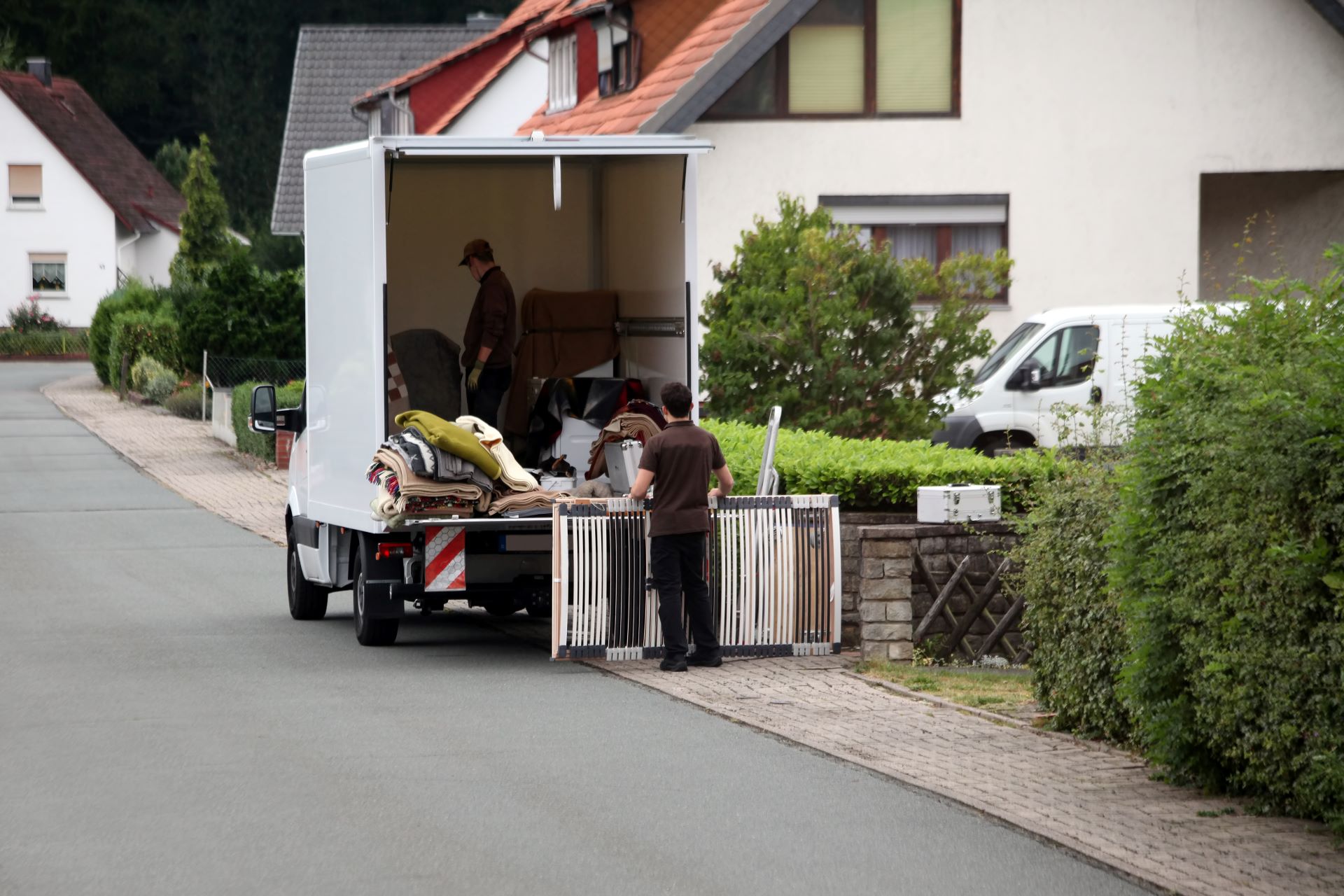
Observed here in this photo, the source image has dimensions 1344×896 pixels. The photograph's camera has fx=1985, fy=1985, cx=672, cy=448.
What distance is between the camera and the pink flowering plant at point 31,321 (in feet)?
196

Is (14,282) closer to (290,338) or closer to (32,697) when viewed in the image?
(290,338)

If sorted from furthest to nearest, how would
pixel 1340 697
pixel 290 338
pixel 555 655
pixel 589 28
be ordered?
pixel 290 338 < pixel 589 28 < pixel 555 655 < pixel 1340 697

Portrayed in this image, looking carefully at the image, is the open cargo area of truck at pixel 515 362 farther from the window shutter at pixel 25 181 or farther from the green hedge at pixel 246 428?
the window shutter at pixel 25 181

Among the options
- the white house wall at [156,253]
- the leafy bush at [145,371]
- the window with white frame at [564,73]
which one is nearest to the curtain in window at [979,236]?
the window with white frame at [564,73]

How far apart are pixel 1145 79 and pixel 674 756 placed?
18.7 meters

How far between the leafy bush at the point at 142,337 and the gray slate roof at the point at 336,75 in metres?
8.26

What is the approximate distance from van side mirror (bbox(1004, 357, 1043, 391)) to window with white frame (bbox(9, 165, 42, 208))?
49.6 m

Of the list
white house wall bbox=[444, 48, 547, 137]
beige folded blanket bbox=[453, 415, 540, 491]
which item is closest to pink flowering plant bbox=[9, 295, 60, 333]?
white house wall bbox=[444, 48, 547, 137]

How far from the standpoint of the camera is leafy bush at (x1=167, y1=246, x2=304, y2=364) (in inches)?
1342

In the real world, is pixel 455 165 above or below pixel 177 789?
above

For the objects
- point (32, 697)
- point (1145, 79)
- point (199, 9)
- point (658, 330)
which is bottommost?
point (32, 697)

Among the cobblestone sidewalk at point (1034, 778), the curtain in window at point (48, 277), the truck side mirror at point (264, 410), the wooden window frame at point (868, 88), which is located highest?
the wooden window frame at point (868, 88)

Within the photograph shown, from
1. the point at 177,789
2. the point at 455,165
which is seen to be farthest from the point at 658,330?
the point at 177,789

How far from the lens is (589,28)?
2944cm
